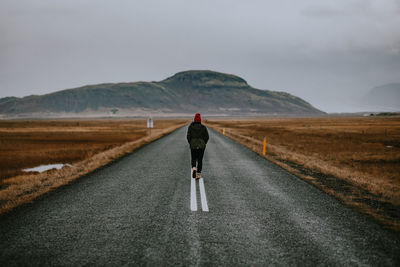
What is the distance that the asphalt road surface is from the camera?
148 inches

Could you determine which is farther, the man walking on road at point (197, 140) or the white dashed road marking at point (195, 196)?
the man walking on road at point (197, 140)

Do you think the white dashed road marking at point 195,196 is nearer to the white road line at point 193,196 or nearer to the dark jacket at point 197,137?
the white road line at point 193,196

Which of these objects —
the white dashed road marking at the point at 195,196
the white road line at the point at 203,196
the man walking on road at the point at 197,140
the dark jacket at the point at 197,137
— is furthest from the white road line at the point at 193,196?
the dark jacket at the point at 197,137

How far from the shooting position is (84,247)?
4031 mm

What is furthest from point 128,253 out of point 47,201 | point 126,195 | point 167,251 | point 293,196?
point 293,196

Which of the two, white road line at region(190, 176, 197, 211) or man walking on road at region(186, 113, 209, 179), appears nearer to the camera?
white road line at region(190, 176, 197, 211)

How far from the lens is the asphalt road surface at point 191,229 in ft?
12.3

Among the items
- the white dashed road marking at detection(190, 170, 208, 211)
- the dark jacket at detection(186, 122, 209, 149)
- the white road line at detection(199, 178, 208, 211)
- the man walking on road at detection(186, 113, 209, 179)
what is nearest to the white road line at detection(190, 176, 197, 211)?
the white dashed road marking at detection(190, 170, 208, 211)

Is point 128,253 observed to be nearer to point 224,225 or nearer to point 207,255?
point 207,255

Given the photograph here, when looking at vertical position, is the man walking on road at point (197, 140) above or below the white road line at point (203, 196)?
above

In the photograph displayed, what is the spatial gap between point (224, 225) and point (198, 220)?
549 millimetres

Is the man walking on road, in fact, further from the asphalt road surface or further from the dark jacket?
the asphalt road surface

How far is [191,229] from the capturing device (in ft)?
15.4

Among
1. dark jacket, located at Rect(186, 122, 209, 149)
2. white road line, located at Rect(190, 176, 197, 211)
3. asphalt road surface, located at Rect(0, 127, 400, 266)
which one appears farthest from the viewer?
dark jacket, located at Rect(186, 122, 209, 149)
